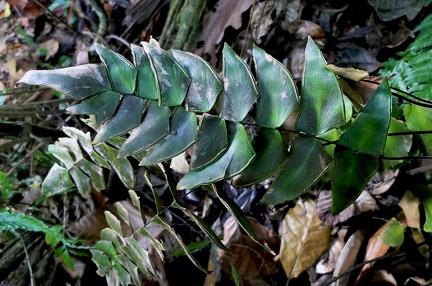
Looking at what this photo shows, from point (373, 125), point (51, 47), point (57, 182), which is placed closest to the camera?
point (373, 125)

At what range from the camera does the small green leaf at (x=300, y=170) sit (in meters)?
0.69

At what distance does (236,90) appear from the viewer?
708mm

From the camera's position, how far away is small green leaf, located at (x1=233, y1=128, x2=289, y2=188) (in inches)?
27.3

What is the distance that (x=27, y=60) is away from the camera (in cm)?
234

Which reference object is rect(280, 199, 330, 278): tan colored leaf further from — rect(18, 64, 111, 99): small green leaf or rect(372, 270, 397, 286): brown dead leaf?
rect(18, 64, 111, 99): small green leaf

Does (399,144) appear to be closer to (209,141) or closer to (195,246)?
(209,141)

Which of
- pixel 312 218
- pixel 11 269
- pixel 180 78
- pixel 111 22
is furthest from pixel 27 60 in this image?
pixel 180 78

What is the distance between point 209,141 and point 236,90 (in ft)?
0.29

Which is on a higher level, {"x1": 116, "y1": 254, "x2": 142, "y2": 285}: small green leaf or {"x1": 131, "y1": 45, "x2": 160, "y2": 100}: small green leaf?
{"x1": 131, "y1": 45, "x2": 160, "y2": 100}: small green leaf

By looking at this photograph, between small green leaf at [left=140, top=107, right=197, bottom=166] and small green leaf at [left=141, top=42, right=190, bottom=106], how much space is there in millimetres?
25

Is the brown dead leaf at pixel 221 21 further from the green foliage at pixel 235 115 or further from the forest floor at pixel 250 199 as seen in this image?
the green foliage at pixel 235 115

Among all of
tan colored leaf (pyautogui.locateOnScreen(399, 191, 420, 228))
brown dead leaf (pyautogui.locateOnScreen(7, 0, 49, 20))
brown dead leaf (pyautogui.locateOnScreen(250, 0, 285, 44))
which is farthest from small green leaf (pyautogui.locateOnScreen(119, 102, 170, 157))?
brown dead leaf (pyautogui.locateOnScreen(7, 0, 49, 20))

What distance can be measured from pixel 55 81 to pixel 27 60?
6.02ft

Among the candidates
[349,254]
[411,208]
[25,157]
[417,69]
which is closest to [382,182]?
[411,208]
